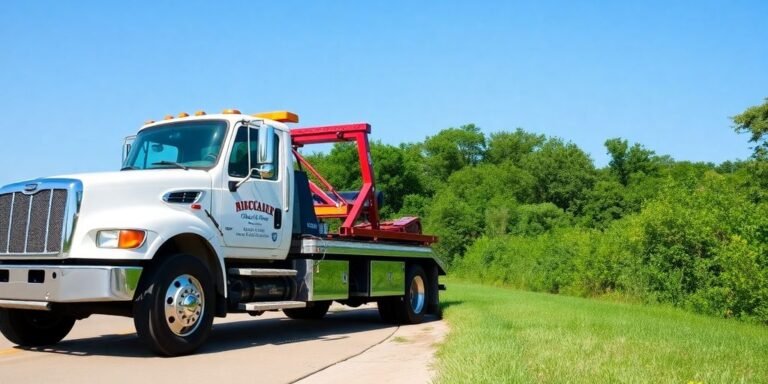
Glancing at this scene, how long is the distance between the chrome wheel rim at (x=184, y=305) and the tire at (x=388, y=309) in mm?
5338

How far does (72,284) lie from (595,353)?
17.8ft

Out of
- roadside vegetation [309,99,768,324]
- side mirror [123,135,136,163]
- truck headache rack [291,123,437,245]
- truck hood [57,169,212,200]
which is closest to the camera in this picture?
truck hood [57,169,212,200]

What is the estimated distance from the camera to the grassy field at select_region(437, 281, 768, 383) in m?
6.21

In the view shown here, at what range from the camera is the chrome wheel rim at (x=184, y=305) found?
8.28 metres

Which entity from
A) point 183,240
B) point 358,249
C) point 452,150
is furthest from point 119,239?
point 452,150

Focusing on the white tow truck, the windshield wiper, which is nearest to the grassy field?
the white tow truck

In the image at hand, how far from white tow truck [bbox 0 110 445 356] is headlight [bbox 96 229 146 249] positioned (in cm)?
1

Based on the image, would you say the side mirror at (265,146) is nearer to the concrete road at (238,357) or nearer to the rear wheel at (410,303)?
the concrete road at (238,357)

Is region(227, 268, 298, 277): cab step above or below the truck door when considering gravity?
below

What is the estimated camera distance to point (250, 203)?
32.4 feet

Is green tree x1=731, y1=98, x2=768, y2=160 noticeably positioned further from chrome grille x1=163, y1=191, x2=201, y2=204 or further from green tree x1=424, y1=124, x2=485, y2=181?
green tree x1=424, y1=124, x2=485, y2=181

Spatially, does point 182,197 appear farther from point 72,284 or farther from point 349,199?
point 349,199

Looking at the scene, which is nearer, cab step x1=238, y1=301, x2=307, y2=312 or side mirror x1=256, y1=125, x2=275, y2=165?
cab step x1=238, y1=301, x2=307, y2=312

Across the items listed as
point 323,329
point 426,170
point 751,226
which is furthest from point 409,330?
point 426,170
